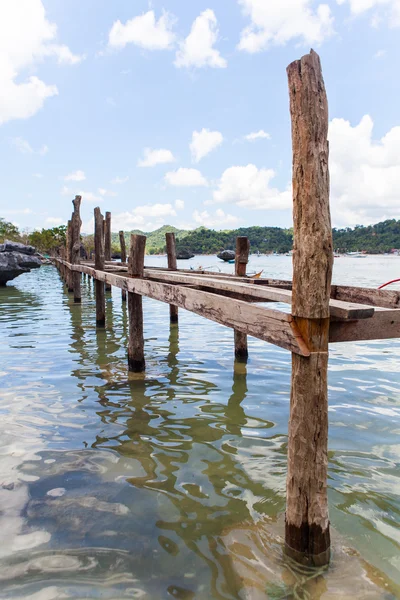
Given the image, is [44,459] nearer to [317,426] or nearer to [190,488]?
[190,488]

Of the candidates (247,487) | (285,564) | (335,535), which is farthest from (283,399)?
(285,564)

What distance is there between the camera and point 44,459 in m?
4.14

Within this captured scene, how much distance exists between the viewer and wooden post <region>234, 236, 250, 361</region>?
7.84m

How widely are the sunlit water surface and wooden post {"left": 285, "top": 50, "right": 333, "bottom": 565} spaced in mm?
403

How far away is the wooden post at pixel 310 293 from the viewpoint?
257cm

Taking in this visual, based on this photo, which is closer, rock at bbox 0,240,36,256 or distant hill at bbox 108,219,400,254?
rock at bbox 0,240,36,256

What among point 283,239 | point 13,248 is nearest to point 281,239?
point 283,239

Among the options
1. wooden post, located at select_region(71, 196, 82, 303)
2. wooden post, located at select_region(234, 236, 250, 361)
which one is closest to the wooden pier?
wooden post, located at select_region(234, 236, 250, 361)

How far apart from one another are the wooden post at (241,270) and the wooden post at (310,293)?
16.5 feet

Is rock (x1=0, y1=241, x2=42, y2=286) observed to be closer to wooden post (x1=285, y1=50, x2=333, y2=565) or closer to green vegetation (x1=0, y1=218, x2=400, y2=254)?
wooden post (x1=285, y1=50, x2=333, y2=565)

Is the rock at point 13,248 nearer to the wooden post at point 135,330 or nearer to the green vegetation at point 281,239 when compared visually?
the wooden post at point 135,330

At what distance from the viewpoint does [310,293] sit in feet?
8.47

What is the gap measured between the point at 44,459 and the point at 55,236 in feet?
232

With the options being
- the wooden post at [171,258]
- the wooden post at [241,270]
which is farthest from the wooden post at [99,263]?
the wooden post at [241,270]
